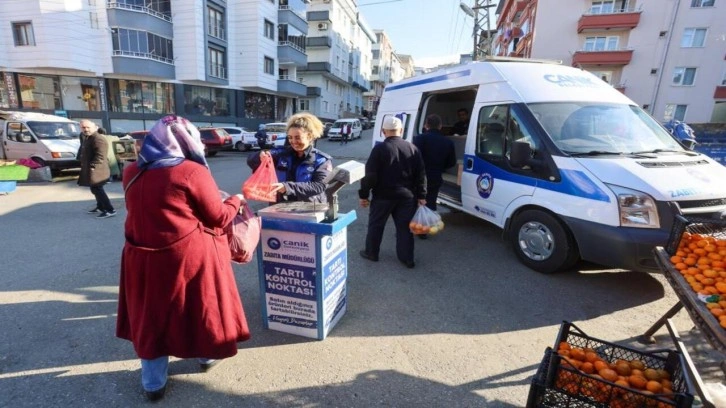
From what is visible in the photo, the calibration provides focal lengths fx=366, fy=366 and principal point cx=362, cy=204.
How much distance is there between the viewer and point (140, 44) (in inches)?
909

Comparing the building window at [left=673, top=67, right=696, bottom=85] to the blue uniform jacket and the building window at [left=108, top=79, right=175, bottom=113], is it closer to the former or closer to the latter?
the blue uniform jacket

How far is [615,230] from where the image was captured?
3678 millimetres

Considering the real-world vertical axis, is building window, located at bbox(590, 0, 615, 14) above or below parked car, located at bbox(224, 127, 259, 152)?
above

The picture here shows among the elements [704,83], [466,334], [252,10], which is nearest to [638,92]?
[704,83]

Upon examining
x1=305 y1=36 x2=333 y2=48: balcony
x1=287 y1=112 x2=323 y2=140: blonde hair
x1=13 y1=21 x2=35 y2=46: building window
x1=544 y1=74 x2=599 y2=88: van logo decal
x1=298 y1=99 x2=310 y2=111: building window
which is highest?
x1=305 y1=36 x2=333 y2=48: balcony

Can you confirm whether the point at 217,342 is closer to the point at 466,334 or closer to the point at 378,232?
the point at 466,334

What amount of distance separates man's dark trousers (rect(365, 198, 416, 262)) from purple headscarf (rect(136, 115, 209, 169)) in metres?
2.71

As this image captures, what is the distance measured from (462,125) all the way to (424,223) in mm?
4192

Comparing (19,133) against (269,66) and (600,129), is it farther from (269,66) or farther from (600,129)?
(269,66)

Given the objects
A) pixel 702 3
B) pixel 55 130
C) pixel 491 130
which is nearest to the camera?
pixel 491 130

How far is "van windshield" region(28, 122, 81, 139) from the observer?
1145cm

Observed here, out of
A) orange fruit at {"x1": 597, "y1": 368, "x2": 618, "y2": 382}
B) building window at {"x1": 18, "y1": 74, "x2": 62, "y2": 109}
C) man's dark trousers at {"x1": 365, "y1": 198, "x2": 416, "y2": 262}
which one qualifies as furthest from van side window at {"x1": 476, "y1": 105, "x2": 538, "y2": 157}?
building window at {"x1": 18, "y1": 74, "x2": 62, "y2": 109}

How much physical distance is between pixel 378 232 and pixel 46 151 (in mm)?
11786

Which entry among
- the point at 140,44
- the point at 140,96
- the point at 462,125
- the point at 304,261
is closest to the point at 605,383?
the point at 304,261
